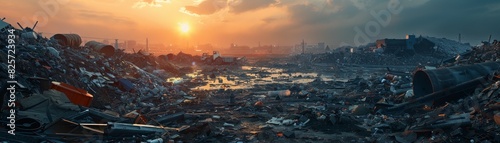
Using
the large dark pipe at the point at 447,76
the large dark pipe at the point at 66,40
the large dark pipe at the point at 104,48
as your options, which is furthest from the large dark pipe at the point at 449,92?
the large dark pipe at the point at 104,48

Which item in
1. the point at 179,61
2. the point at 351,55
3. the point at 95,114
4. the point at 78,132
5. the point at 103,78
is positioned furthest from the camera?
the point at 351,55

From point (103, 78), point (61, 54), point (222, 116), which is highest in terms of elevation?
point (61, 54)

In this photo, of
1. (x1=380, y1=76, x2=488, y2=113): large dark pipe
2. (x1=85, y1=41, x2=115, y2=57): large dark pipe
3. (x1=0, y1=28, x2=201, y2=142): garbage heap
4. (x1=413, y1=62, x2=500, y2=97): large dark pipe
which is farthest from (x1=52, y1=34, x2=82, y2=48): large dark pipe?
(x1=380, y1=76, x2=488, y2=113): large dark pipe

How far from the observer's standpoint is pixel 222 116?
28.1 ft

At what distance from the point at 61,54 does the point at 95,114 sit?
7262 millimetres

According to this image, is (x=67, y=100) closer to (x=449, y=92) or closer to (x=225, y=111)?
(x=225, y=111)

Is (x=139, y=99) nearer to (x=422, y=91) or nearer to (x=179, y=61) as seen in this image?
(x=422, y=91)

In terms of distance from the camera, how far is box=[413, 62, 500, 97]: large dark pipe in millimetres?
8258

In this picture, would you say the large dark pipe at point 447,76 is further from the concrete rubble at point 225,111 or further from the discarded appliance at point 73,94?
the discarded appliance at point 73,94

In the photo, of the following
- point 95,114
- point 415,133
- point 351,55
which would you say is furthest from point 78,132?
point 351,55

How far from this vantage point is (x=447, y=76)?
27.6 feet

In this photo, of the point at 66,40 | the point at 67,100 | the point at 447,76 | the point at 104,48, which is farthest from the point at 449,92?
the point at 104,48

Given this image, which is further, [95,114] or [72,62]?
[72,62]

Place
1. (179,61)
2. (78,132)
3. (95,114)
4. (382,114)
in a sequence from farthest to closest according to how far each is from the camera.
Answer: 1. (179,61)
2. (382,114)
3. (95,114)
4. (78,132)
